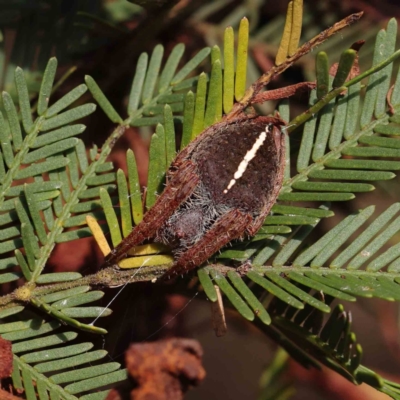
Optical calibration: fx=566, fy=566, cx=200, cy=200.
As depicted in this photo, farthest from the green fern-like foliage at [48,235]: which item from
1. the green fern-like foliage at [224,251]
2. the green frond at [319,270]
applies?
the green frond at [319,270]

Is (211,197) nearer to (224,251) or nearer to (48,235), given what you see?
(224,251)

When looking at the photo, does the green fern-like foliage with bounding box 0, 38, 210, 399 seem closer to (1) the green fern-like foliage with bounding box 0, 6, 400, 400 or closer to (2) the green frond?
(1) the green fern-like foliage with bounding box 0, 6, 400, 400

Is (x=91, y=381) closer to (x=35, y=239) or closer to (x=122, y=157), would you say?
(x=35, y=239)

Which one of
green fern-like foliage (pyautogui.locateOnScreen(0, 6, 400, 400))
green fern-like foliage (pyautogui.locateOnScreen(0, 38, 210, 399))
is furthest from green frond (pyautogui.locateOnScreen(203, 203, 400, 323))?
green fern-like foliage (pyautogui.locateOnScreen(0, 38, 210, 399))

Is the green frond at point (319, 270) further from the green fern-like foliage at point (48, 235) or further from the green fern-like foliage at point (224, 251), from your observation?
the green fern-like foliage at point (48, 235)

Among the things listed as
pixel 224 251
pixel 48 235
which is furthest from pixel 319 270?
pixel 48 235

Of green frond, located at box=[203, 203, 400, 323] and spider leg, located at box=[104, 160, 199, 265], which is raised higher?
spider leg, located at box=[104, 160, 199, 265]

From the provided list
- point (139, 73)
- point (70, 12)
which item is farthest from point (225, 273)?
point (70, 12)
